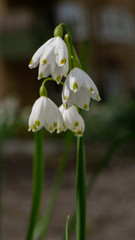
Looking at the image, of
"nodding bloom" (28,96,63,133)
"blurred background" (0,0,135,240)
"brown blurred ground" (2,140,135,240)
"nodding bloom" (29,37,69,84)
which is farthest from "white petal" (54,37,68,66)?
"brown blurred ground" (2,140,135,240)

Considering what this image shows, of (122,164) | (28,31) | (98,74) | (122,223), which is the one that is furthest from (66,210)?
(98,74)

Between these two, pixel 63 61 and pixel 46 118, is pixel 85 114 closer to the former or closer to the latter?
pixel 46 118

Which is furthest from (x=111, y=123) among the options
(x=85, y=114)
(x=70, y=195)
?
(x=70, y=195)

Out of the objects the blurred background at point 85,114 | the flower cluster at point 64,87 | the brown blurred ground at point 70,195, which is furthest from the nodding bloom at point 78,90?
the brown blurred ground at point 70,195

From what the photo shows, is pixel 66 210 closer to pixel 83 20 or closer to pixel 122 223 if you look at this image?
pixel 122 223

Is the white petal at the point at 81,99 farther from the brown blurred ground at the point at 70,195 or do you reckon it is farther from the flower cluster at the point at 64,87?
the brown blurred ground at the point at 70,195

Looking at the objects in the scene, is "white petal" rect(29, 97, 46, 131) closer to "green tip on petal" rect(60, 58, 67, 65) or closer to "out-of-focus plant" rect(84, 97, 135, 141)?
"green tip on petal" rect(60, 58, 67, 65)
